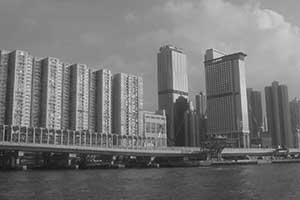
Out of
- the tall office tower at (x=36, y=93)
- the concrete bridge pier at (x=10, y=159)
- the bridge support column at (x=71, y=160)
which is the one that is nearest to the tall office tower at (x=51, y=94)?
the tall office tower at (x=36, y=93)

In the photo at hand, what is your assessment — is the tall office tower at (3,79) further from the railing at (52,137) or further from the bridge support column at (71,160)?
the bridge support column at (71,160)

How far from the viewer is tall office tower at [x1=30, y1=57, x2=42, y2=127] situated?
184m

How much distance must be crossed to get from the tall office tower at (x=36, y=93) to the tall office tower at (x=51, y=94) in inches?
57.5

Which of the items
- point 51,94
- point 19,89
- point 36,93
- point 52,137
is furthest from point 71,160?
point 36,93

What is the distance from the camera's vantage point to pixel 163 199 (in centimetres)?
4581

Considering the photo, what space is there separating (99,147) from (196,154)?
59416 mm

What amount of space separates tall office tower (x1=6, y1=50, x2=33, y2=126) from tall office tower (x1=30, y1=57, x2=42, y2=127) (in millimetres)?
2732

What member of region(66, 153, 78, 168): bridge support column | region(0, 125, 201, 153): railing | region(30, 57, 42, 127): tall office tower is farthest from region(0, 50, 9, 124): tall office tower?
region(66, 153, 78, 168): bridge support column

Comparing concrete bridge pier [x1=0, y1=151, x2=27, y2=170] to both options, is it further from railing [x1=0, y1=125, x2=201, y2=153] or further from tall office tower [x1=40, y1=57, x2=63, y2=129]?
tall office tower [x1=40, y1=57, x2=63, y2=129]

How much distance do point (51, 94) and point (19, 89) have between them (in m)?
16.1

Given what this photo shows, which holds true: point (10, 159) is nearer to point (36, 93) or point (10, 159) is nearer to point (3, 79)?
point (3, 79)

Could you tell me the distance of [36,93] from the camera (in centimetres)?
18738

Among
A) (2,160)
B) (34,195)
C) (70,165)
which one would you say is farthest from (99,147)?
(34,195)

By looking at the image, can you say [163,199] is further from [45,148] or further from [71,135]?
[71,135]
